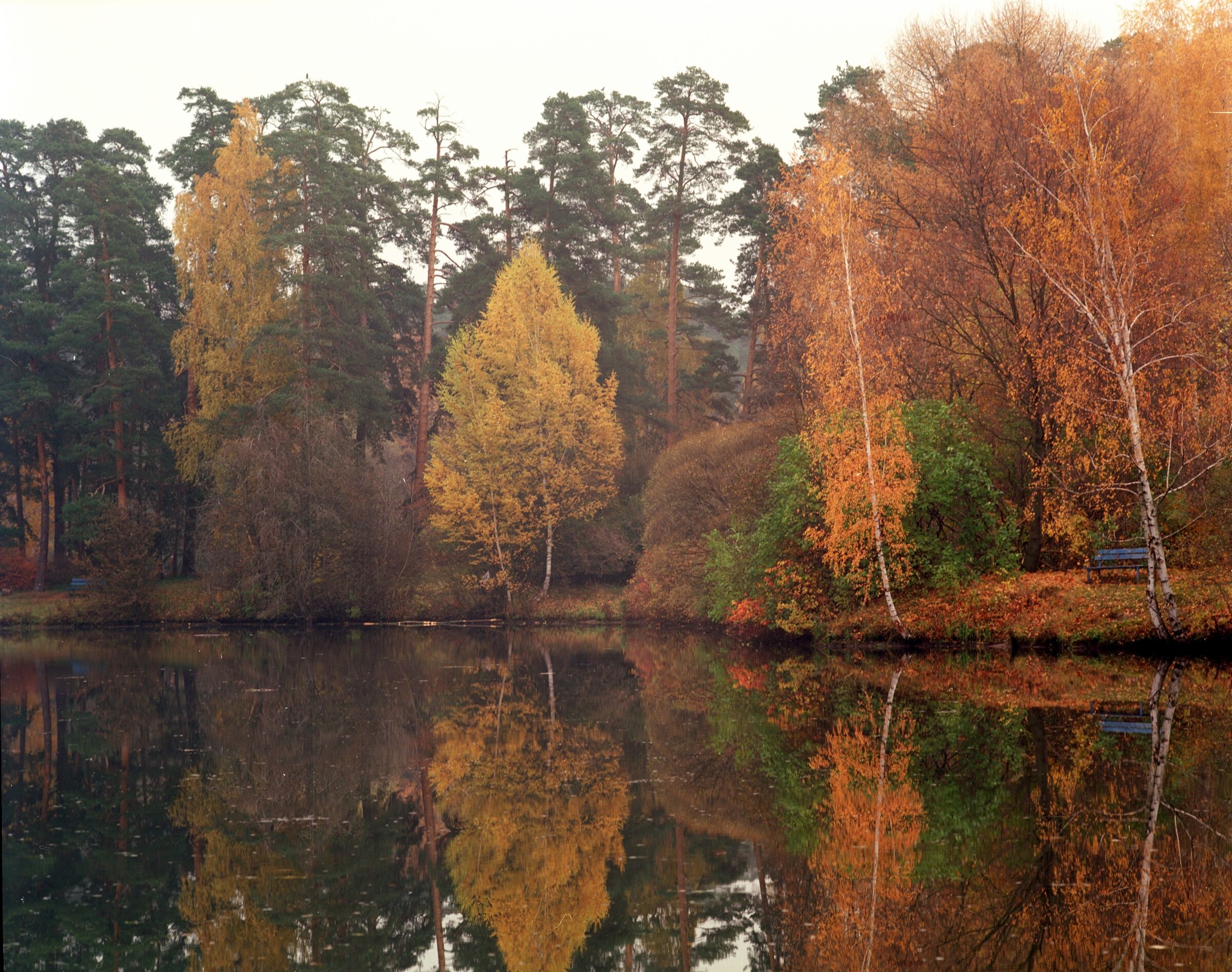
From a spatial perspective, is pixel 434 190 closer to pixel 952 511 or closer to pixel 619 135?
pixel 619 135

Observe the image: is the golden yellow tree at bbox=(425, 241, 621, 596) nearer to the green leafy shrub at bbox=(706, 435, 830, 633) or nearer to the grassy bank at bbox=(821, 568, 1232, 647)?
the green leafy shrub at bbox=(706, 435, 830, 633)

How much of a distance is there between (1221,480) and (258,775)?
737 inches

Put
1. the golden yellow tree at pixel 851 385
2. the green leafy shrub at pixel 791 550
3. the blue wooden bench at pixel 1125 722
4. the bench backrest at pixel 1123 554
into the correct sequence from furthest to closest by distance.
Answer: the green leafy shrub at pixel 791 550 → the golden yellow tree at pixel 851 385 → the bench backrest at pixel 1123 554 → the blue wooden bench at pixel 1125 722

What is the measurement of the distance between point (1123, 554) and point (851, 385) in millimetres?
6139

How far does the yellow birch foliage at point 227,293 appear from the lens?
39.5 meters

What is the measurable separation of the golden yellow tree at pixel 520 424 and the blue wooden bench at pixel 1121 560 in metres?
17.9

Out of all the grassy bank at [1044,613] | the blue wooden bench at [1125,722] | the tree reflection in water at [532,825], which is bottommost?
the tree reflection in water at [532,825]

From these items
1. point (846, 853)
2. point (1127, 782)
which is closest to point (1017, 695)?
point (1127, 782)

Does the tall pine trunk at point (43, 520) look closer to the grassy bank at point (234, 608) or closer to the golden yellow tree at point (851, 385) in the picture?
the grassy bank at point (234, 608)

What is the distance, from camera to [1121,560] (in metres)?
21.2

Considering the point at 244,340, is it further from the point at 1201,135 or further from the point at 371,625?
the point at 1201,135

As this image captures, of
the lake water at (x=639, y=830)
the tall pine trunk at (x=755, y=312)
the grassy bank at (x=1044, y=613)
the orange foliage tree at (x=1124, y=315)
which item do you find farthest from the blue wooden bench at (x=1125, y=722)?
the tall pine trunk at (x=755, y=312)

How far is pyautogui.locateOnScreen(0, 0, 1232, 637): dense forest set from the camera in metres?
21.9

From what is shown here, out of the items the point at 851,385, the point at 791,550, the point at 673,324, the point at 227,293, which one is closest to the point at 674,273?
the point at 673,324
